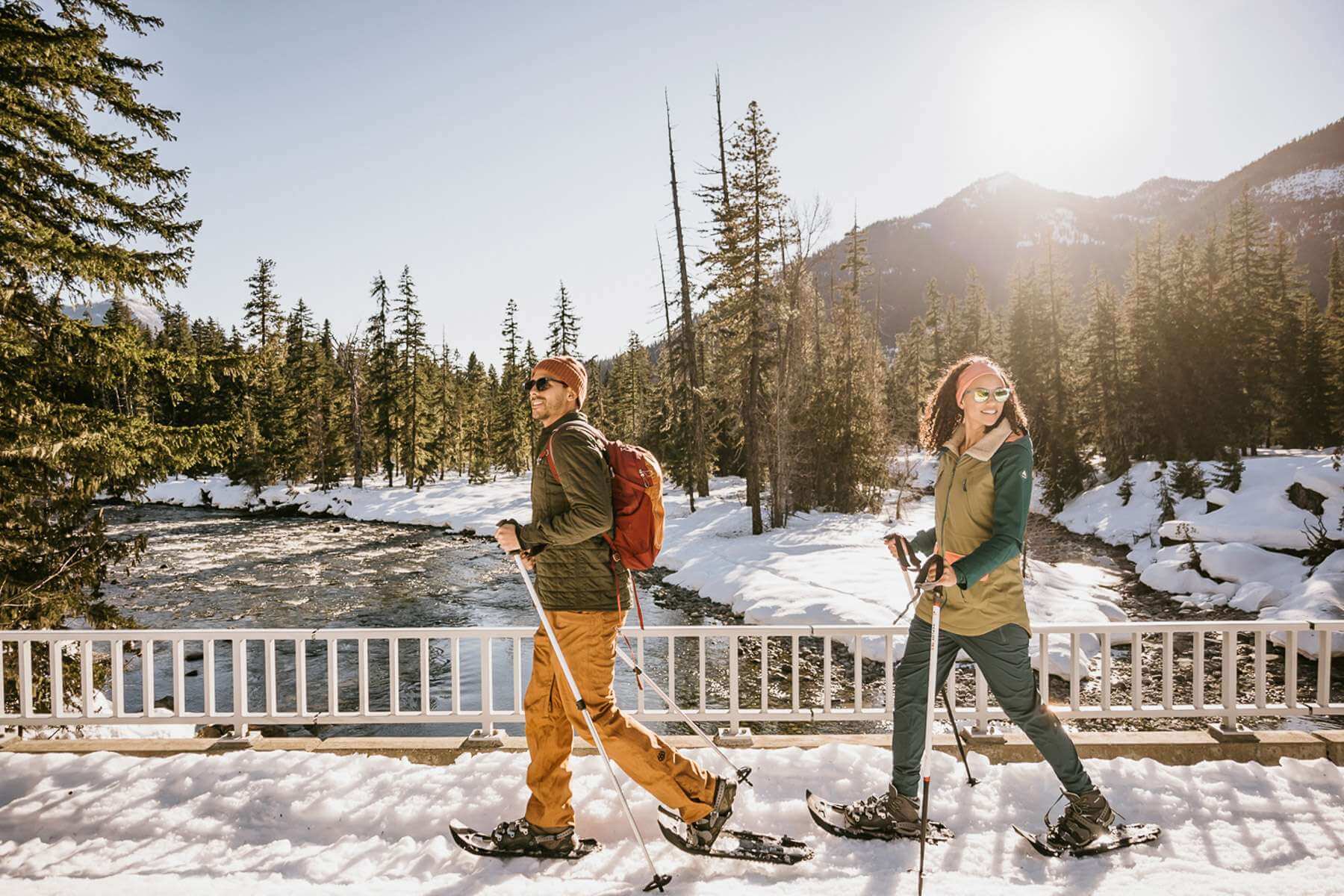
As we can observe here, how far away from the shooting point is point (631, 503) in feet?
9.96

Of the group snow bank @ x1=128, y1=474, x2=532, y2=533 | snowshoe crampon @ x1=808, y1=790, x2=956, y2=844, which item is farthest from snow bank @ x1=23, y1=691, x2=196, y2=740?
snow bank @ x1=128, y1=474, x2=532, y2=533

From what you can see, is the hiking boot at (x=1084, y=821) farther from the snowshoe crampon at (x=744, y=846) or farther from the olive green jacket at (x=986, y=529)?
the snowshoe crampon at (x=744, y=846)

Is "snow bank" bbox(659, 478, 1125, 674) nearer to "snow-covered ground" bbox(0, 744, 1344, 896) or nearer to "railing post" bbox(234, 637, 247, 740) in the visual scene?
"snow-covered ground" bbox(0, 744, 1344, 896)

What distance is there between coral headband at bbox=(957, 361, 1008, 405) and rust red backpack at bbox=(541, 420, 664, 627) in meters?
1.45

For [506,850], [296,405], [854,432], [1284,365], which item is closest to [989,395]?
[506,850]

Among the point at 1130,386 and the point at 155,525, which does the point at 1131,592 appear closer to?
the point at 1130,386

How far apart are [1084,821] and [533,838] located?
2.42 meters

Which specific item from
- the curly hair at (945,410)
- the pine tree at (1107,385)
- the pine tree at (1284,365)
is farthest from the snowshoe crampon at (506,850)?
the pine tree at (1284,365)

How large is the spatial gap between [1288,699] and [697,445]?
24.2 metres

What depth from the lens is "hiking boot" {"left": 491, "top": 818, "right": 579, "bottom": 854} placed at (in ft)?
9.93

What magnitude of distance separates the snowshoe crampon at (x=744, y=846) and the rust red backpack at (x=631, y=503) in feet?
3.32

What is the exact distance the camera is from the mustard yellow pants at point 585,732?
9.70 ft

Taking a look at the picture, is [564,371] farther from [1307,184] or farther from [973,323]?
[1307,184]

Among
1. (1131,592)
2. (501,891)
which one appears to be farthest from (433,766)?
(1131,592)
